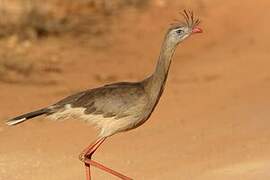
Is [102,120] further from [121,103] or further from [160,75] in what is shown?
[160,75]

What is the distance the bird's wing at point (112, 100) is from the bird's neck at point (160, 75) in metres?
0.08

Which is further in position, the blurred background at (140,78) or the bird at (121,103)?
the blurred background at (140,78)

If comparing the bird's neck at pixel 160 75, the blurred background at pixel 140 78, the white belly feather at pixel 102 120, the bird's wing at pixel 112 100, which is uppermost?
the bird's neck at pixel 160 75

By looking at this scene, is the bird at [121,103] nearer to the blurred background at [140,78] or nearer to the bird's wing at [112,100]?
the bird's wing at [112,100]

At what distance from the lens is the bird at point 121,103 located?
7.50 metres

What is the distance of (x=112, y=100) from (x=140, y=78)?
6141mm

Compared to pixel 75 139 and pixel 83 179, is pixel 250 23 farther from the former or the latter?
pixel 83 179

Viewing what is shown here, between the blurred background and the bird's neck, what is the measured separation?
1073mm

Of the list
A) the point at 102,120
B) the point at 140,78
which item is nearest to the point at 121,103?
the point at 102,120

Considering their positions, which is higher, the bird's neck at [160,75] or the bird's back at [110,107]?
the bird's neck at [160,75]

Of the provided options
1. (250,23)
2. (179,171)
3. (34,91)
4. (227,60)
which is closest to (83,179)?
(179,171)

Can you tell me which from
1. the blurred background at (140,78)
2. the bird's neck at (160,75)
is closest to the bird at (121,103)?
the bird's neck at (160,75)

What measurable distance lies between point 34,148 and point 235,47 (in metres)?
6.73

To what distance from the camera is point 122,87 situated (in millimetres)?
7656
